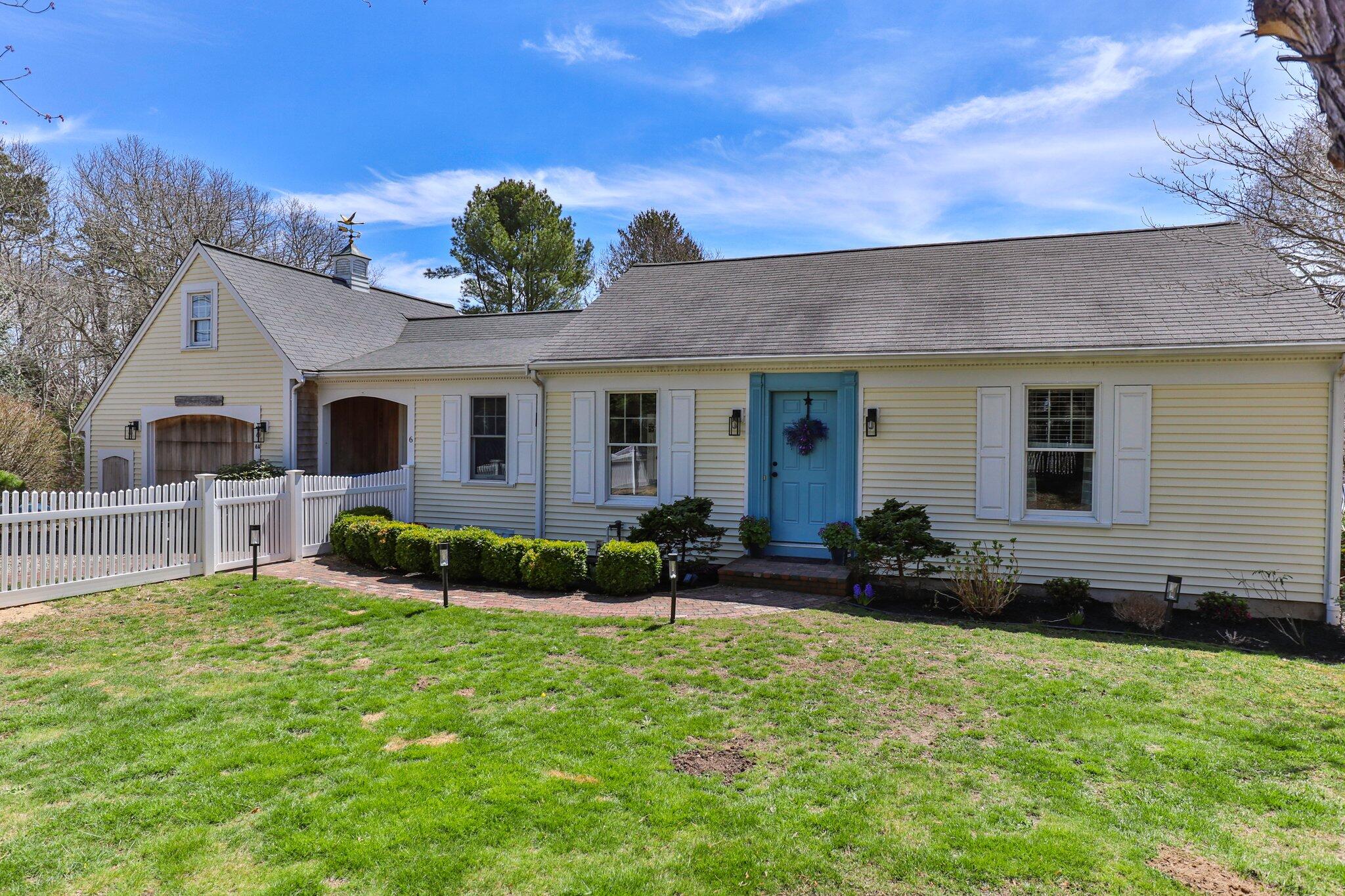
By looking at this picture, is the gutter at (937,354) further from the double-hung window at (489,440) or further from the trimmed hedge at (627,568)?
the trimmed hedge at (627,568)

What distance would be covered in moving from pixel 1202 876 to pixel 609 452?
341 inches

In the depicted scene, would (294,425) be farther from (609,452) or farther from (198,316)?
(609,452)

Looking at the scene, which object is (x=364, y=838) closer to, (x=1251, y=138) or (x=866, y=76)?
(x=1251, y=138)

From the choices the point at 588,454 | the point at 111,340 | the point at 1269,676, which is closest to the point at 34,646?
the point at 588,454

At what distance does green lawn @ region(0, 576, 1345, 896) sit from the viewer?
3049 mm

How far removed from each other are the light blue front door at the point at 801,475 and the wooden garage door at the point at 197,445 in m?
10.1

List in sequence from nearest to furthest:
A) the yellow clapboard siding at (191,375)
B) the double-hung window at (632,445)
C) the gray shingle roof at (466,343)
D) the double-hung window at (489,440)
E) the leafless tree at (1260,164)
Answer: the leafless tree at (1260,164) < the double-hung window at (632,445) < the double-hung window at (489,440) < the gray shingle roof at (466,343) < the yellow clapboard siding at (191,375)

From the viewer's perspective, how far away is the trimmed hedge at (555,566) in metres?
8.62

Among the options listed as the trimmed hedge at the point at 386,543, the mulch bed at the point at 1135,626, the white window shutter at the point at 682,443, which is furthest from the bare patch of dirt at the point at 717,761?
the trimmed hedge at the point at 386,543

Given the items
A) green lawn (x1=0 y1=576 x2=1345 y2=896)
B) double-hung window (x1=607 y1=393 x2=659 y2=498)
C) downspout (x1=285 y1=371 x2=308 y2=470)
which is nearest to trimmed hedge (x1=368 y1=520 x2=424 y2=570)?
green lawn (x1=0 y1=576 x2=1345 y2=896)

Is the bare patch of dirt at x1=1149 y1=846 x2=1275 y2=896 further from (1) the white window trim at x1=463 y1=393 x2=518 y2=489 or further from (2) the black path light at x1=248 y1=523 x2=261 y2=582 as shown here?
(1) the white window trim at x1=463 y1=393 x2=518 y2=489

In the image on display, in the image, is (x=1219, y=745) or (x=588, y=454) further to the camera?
(x=588, y=454)

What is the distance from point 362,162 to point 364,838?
21120mm

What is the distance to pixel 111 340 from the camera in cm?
2208
